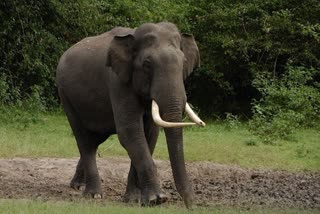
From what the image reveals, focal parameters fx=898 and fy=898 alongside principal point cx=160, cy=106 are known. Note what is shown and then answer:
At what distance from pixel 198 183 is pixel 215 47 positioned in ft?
36.5

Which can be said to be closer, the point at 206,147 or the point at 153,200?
the point at 153,200

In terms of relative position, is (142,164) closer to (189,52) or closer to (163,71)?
(163,71)

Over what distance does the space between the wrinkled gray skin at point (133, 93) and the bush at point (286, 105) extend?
6.39 m

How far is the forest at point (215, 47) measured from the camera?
20203mm

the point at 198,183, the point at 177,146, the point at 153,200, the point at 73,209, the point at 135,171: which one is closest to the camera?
the point at 73,209

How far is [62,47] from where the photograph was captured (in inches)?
848

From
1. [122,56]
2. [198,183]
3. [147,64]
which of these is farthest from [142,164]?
[198,183]

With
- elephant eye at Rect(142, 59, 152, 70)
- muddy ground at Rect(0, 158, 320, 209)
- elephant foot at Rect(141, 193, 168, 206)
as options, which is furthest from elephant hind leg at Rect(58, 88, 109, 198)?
elephant eye at Rect(142, 59, 152, 70)

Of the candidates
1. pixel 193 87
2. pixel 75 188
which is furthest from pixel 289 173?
pixel 193 87

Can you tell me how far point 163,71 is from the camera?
9.34 m

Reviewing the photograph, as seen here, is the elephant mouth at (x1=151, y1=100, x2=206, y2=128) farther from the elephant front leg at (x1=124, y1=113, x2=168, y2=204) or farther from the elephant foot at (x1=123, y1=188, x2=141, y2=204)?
the elephant foot at (x1=123, y1=188, x2=141, y2=204)

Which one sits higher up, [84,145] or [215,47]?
[84,145]

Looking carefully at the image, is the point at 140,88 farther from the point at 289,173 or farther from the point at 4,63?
the point at 4,63

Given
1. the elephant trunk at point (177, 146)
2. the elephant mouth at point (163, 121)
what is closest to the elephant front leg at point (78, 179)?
the elephant mouth at point (163, 121)
